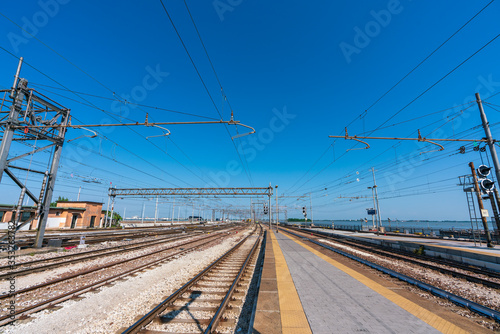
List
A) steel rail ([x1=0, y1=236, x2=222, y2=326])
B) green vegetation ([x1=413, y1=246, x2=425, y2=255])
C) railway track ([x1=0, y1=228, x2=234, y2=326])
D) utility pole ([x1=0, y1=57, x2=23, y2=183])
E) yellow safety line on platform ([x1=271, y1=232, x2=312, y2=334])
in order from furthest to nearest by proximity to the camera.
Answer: green vegetation ([x1=413, y1=246, x2=425, y2=255]) → utility pole ([x1=0, y1=57, x2=23, y2=183]) → railway track ([x1=0, y1=228, x2=234, y2=326]) → steel rail ([x1=0, y1=236, x2=222, y2=326]) → yellow safety line on platform ([x1=271, y1=232, x2=312, y2=334])

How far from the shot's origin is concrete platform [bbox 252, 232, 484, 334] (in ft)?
13.1

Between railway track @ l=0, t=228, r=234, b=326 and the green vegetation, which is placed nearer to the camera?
railway track @ l=0, t=228, r=234, b=326

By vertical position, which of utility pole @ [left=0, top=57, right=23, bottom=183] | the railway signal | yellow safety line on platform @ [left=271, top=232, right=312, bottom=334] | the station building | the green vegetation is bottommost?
the green vegetation

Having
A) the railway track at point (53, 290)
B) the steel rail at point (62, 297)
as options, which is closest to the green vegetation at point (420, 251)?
the railway track at point (53, 290)

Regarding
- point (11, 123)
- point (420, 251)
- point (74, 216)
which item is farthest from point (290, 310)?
point (74, 216)

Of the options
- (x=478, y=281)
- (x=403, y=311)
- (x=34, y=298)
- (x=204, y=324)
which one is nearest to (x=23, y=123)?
(x=34, y=298)

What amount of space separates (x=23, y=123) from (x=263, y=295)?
673 inches

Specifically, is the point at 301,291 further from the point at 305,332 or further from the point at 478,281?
the point at 478,281

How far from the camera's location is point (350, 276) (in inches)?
306

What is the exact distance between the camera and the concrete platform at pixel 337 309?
3.99m

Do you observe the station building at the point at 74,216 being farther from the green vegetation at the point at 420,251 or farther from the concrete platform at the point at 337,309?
the green vegetation at the point at 420,251

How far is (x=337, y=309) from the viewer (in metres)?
4.84

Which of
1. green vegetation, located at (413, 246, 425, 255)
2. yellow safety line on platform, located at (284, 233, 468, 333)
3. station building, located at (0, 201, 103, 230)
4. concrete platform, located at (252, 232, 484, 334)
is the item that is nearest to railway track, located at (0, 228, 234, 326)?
concrete platform, located at (252, 232, 484, 334)

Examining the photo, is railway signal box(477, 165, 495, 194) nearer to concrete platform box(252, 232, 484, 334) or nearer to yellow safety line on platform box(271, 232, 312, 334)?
concrete platform box(252, 232, 484, 334)
